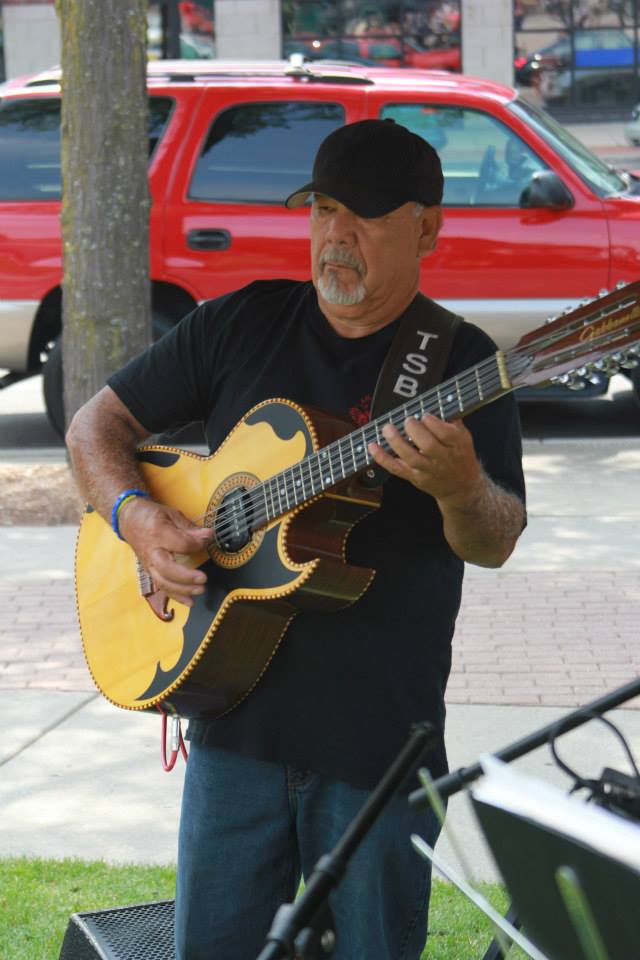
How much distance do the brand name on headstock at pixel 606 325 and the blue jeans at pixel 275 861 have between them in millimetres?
856

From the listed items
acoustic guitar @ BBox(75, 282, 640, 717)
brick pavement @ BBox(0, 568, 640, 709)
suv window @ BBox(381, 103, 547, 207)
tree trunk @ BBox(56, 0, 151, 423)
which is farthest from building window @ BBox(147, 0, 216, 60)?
acoustic guitar @ BBox(75, 282, 640, 717)

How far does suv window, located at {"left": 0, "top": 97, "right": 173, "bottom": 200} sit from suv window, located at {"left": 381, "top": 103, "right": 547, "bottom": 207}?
4.40 ft

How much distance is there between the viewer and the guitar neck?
95.7 inches

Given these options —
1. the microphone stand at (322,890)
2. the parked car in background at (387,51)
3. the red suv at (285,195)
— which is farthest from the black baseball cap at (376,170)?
the parked car in background at (387,51)

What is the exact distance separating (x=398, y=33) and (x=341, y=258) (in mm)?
25325

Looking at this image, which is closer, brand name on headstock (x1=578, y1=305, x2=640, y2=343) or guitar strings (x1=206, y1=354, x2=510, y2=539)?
brand name on headstock (x1=578, y1=305, x2=640, y2=343)

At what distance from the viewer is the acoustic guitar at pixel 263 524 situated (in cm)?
238

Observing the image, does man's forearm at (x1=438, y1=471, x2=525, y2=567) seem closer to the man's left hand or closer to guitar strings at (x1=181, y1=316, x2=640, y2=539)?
the man's left hand

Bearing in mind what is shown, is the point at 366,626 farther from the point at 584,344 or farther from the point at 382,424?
the point at 584,344

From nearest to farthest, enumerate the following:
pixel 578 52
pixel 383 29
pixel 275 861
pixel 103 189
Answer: pixel 275 861, pixel 103 189, pixel 383 29, pixel 578 52

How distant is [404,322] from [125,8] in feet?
16.1

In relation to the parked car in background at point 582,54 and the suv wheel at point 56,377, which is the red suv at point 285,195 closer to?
the suv wheel at point 56,377

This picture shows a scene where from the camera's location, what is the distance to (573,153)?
8977 millimetres

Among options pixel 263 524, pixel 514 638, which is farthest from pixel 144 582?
pixel 514 638
